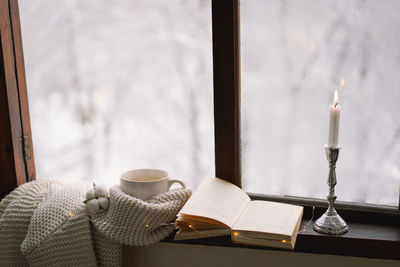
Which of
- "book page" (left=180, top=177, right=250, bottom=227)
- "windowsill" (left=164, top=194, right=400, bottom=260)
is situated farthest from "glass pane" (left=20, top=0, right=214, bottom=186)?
"windowsill" (left=164, top=194, right=400, bottom=260)

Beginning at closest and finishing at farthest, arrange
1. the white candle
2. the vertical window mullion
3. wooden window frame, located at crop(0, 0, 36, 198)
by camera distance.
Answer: the white candle
the vertical window mullion
wooden window frame, located at crop(0, 0, 36, 198)

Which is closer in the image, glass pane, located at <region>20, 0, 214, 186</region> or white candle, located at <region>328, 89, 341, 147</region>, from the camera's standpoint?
white candle, located at <region>328, 89, 341, 147</region>

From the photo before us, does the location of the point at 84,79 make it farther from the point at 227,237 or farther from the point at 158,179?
the point at 227,237

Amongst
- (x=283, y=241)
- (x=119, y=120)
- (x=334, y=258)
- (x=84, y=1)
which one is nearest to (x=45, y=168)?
(x=119, y=120)

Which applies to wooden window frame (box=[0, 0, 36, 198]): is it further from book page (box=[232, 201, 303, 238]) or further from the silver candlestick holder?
the silver candlestick holder

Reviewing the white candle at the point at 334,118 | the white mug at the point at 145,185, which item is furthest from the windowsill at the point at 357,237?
the white candle at the point at 334,118

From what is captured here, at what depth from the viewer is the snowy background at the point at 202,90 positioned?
101cm

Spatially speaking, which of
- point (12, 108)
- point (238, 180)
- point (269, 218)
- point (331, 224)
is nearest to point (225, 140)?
point (238, 180)

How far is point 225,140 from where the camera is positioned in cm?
111

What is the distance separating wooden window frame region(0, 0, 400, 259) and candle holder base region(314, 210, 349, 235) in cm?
2

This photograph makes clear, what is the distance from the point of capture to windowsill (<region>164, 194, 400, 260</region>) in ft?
3.15

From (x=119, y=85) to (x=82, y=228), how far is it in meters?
0.41

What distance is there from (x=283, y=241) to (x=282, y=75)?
0.41 metres

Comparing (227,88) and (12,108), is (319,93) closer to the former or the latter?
(227,88)
